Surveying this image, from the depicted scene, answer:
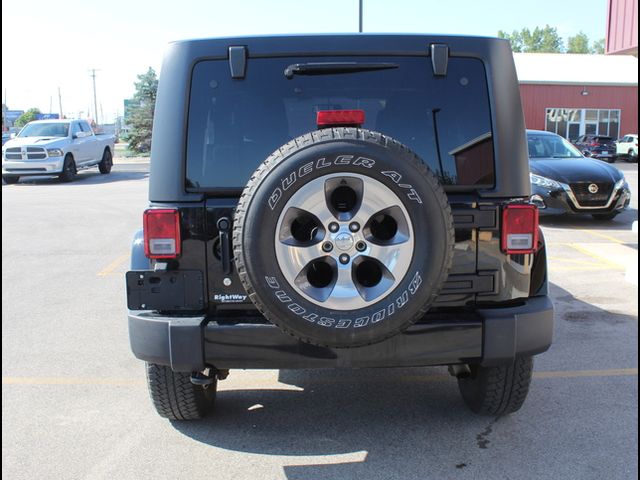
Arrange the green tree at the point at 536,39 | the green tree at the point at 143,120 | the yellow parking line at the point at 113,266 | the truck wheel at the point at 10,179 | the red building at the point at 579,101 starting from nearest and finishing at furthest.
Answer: the yellow parking line at the point at 113,266, the truck wheel at the point at 10,179, the red building at the point at 579,101, the green tree at the point at 143,120, the green tree at the point at 536,39

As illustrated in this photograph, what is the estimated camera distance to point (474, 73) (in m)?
3.16

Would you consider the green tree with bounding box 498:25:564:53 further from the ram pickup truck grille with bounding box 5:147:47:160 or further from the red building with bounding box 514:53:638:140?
the ram pickup truck grille with bounding box 5:147:47:160

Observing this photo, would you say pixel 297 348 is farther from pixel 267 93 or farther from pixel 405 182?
pixel 267 93

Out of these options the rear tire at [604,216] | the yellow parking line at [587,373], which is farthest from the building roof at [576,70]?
the yellow parking line at [587,373]

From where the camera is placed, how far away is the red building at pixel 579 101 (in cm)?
4016

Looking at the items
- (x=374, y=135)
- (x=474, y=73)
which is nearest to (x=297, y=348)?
(x=374, y=135)

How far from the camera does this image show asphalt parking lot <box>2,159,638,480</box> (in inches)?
127

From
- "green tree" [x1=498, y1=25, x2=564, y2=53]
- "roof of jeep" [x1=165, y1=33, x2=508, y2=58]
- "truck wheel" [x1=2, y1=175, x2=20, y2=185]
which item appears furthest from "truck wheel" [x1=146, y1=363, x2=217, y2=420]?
"green tree" [x1=498, y1=25, x2=564, y2=53]

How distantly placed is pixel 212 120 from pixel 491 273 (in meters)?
1.52

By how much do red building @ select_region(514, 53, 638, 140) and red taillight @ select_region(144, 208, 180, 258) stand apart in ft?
129

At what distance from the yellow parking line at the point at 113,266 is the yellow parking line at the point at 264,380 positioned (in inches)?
132

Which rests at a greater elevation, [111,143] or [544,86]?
[544,86]

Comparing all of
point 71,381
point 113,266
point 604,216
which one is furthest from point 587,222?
point 71,381

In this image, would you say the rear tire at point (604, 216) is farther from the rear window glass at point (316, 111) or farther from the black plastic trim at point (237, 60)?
the black plastic trim at point (237, 60)
